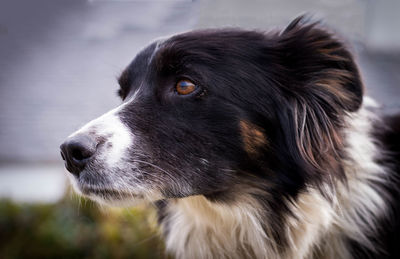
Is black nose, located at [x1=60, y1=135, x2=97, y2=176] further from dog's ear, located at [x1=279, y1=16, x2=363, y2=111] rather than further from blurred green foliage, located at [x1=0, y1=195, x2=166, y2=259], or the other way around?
blurred green foliage, located at [x1=0, y1=195, x2=166, y2=259]

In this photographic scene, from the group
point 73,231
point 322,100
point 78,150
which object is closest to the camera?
point 78,150

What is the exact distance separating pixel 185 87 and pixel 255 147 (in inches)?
17.8

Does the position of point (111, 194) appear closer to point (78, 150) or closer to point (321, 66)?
point (78, 150)

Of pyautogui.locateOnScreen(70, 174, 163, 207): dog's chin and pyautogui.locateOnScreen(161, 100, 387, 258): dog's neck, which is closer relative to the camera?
pyautogui.locateOnScreen(70, 174, 163, 207): dog's chin

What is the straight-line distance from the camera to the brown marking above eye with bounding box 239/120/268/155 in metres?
2.28

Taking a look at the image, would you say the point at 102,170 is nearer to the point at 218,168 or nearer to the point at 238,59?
the point at 218,168

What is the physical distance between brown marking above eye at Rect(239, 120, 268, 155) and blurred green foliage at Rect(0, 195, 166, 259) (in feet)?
6.40

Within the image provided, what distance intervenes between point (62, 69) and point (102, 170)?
6.64m

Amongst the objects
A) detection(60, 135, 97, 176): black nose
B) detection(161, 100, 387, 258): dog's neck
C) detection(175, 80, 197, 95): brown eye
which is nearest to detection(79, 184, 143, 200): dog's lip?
detection(60, 135, 97, 176): black nose

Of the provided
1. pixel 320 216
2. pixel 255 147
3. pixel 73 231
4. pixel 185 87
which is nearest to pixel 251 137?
pixel 255 147

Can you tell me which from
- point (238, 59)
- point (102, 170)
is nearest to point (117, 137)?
point (102, 170)

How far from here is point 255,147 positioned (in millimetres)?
2297

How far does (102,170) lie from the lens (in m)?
2.15

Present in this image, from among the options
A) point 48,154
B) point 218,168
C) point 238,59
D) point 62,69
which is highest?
point 238,59
